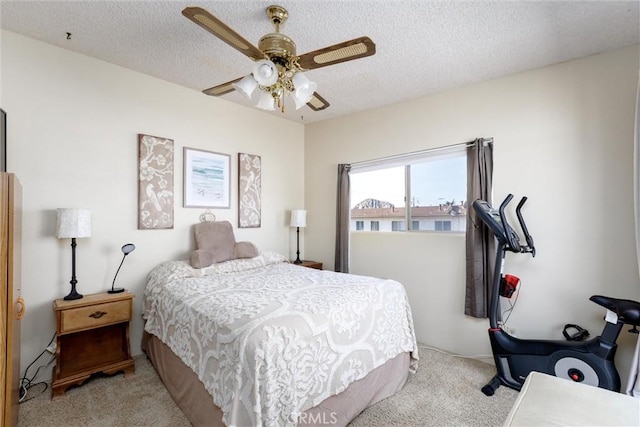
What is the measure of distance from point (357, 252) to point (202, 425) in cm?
250

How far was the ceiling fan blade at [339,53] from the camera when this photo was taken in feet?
5.03

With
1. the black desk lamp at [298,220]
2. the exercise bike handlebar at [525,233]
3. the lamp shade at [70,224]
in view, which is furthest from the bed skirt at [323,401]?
the black desk lamp at [298,220]

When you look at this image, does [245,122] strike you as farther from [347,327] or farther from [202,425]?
[202,425]

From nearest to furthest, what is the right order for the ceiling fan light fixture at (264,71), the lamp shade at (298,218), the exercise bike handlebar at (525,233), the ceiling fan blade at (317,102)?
the ceiling fan light fixture at (264,71)
the ceiling fan blade at (317,102)
the exercise bike handlebar at (525,233)
the lamp shade at (298,218)

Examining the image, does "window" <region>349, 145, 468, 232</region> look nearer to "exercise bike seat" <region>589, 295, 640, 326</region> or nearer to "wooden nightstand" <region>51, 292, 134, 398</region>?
"exercise bike seat" <region>589, 295, 640, 326</region>

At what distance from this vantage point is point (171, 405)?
Result: 2.07 m

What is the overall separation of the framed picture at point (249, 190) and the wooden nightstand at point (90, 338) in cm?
153

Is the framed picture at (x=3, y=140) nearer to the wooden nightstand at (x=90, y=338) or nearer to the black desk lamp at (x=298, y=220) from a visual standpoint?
the wooden nightstand at (x=90, y=338)

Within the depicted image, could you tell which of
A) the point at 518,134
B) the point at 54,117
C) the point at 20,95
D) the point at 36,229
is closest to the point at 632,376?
the point at 518,134

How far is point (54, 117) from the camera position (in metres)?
2.42

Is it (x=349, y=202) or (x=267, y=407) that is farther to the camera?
(x=349, y=202)

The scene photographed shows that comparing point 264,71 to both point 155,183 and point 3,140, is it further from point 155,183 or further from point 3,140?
point 3,140

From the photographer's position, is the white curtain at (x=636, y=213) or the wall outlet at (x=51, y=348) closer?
the white curtain at (x=636, y=213)

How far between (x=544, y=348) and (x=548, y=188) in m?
1.31
